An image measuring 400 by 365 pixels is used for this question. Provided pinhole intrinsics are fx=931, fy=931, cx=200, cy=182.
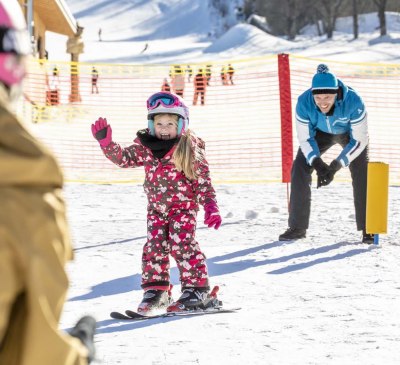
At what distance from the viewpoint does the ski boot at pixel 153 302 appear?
5.55 meters

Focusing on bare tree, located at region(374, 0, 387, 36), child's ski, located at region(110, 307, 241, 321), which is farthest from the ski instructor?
bare tree, located at region(374, 0, 387, 36)

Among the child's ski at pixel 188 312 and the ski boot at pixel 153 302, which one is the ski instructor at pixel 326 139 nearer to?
the child's ski at pixel 188 312

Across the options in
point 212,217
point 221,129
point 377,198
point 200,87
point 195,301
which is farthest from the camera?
point 200,87

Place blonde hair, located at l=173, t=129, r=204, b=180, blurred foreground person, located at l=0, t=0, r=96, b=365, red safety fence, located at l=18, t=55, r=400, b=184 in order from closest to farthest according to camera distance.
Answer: blurred foreground person, located at l=0, t=0, r=96, b=365, blonde hair, located at l=173, t=129, r=204, b=180, red safety fence, located at l=18, t=55, r=400, b=184

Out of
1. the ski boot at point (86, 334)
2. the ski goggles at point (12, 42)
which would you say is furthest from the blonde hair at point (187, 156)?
the ski goggles at point (12, 42)

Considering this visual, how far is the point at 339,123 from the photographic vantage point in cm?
801

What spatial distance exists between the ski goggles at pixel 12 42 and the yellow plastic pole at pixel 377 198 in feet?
20.8

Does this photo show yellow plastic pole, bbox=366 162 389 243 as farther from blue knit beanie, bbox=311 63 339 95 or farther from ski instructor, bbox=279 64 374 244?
blue knit beanie, bbox=311 63 339 95

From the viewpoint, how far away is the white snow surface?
465 centimetres

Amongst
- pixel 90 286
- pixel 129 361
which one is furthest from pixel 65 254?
pixel 90 286

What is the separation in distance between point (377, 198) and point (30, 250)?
660 cm

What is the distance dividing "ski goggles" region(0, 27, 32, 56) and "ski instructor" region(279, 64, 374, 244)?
6.19 meters

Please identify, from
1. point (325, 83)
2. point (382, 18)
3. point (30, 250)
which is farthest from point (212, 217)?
point (382, 18)

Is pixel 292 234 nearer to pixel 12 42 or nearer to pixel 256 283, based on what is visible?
pixel 256 283
